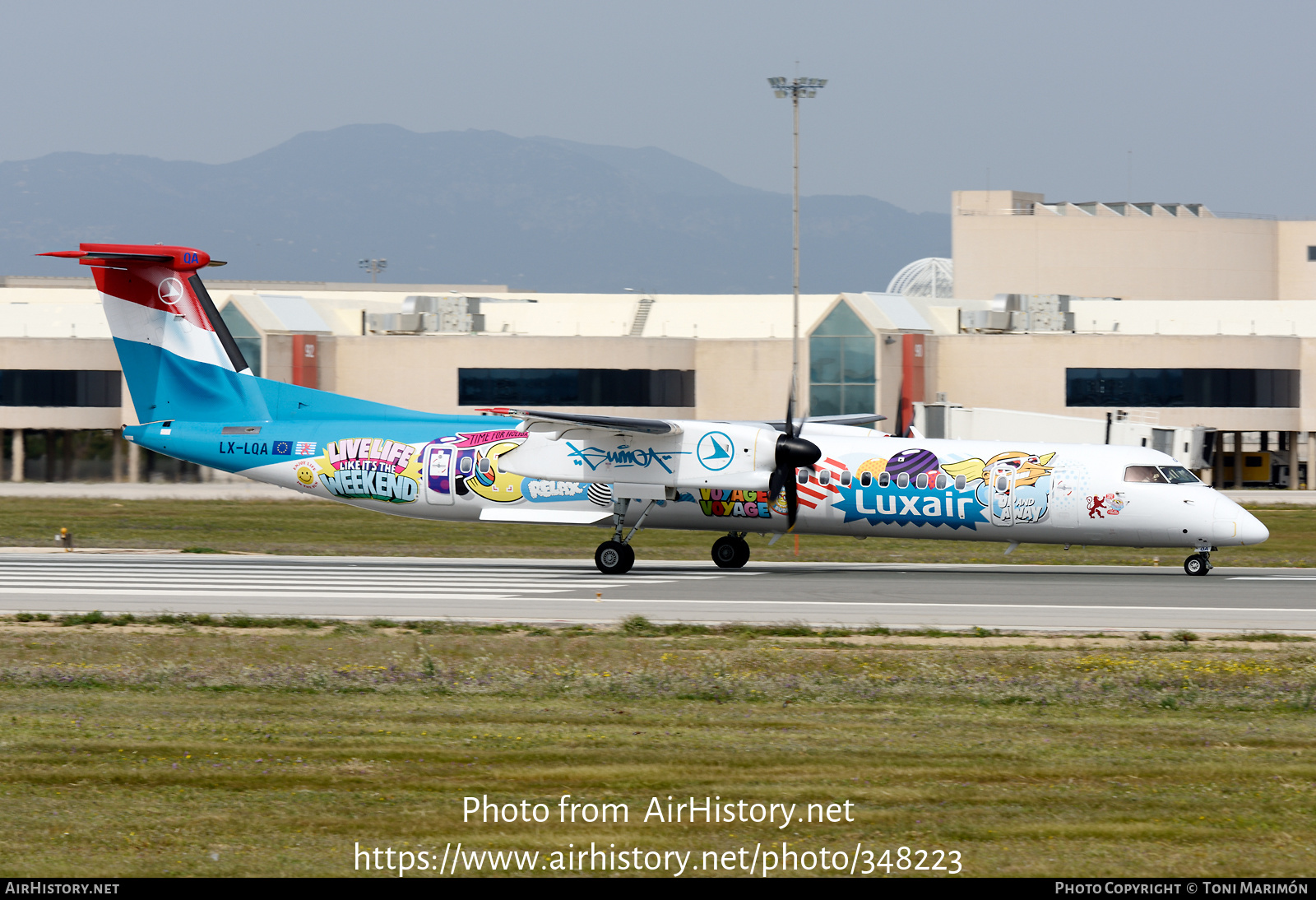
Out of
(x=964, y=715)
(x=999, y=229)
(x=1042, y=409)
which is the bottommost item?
(x=964, y=715)

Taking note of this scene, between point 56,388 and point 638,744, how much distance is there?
2332 inches

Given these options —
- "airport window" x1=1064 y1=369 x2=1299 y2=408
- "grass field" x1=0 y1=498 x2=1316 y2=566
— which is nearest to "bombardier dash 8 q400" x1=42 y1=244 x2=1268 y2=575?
"grass field" x1=0 y1=498 x2=1316 y2=566

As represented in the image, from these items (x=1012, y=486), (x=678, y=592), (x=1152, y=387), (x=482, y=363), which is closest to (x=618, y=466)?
(x=678, y=592)

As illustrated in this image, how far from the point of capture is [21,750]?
1139cm

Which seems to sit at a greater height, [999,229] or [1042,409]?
[999,229]

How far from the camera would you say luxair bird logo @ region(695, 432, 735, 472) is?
87.7ft

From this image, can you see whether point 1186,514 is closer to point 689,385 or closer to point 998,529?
point 998,529

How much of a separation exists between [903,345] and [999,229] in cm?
3744

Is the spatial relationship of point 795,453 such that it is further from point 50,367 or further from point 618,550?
point 50,367

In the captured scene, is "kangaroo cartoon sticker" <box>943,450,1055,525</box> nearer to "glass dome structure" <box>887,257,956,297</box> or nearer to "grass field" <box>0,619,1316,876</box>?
"grass field" <box>0,619,1316,876</box>

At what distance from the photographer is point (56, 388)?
63875 millimetres

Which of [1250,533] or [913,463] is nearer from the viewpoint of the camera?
[1250,533]

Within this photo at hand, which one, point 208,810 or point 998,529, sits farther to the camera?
point 998,529
